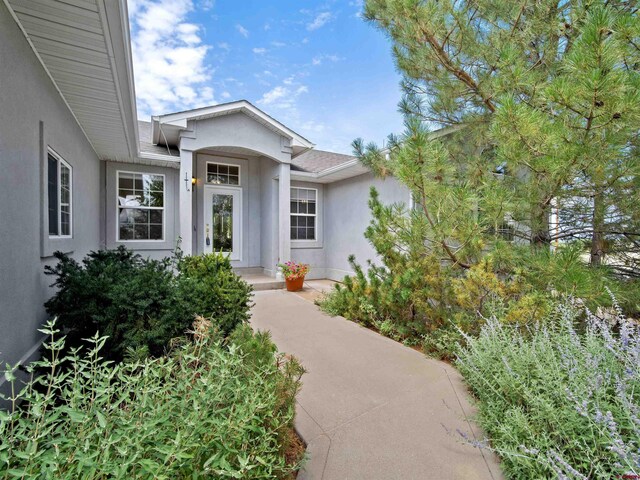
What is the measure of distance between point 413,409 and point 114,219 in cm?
796

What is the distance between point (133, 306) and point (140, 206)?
5845mm

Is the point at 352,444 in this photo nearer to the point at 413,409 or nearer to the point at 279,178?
the point at 413,409

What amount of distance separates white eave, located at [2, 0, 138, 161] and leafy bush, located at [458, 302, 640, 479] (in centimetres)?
→ 436

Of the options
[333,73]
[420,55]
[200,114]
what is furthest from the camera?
[333,73]

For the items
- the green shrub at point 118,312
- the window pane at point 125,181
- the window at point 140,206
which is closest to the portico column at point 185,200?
the window at point 140,206

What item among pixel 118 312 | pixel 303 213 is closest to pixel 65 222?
pixel 118 312

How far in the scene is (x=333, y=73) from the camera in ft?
35.4

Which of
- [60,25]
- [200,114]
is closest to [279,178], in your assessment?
[200,114]

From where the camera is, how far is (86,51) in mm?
3131

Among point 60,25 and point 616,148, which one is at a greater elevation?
point 60,25

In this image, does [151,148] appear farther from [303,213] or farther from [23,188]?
[23,188]

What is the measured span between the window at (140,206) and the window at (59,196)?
2.98 meters

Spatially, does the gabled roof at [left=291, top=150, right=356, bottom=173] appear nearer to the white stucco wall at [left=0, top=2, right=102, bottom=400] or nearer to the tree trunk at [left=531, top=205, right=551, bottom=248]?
the tree trunk at [left=531, top=205, right=551, bottom=248]

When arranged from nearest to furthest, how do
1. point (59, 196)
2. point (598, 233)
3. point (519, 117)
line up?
1. point (519, 117)
2. point (598, 233)
3. point (59, 196)
